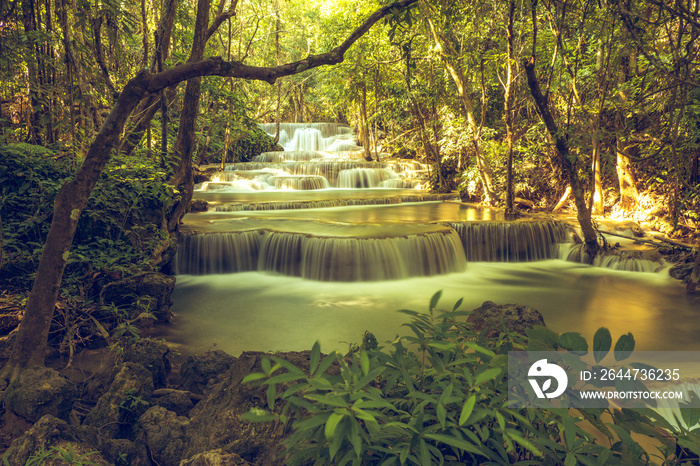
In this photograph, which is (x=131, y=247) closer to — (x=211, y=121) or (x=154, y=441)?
(x=154, y=441)

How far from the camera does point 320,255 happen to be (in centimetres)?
826

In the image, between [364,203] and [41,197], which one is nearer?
[41,197]

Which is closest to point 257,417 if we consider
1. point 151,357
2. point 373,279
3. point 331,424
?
point 331,424

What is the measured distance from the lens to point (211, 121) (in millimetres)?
10734

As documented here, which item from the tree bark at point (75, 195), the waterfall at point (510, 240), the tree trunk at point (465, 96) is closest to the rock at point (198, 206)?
the waterfall at point (510, 240)

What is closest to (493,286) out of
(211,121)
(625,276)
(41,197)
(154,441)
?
(625,276)

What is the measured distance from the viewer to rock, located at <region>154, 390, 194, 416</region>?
3.13 m

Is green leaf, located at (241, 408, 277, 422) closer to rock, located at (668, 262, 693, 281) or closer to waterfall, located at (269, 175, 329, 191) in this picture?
rock, located at (668, 262, 693, 281)

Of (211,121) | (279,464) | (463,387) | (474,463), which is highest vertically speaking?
(211,121)

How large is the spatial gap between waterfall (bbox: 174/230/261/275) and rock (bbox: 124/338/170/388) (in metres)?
4.79

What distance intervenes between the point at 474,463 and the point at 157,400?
2763mm

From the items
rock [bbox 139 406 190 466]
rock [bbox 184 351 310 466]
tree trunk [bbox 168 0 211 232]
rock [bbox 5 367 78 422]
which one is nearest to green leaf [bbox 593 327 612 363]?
rock [bbox 184 351 310 466]

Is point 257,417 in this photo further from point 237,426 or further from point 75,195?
point 75,195

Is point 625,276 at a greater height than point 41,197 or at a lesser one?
lesser
